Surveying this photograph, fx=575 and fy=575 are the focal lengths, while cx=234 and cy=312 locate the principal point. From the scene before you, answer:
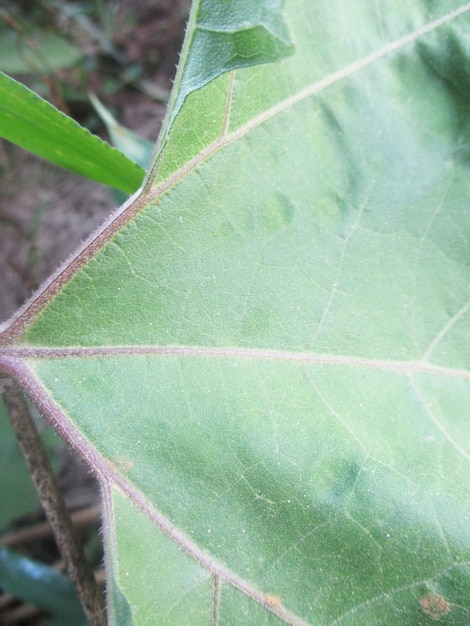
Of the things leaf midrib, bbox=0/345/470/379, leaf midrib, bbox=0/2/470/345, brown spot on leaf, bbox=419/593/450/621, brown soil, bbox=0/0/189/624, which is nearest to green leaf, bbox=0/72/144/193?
leaf midrib, bbox=0/2/470/345

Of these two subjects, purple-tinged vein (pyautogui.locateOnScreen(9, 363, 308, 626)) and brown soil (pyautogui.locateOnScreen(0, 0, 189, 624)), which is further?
brown soil (pyautogui.locateOnScreen(0, 0, 189, 624))

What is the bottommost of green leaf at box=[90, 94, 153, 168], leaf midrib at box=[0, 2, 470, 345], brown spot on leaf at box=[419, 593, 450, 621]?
brown spot on leaf at box=[419, 593, 450, 621]

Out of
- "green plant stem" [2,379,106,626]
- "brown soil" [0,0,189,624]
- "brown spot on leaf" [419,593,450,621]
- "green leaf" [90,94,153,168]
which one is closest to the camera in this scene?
"brown spot on leaf" [419,593,450,621]

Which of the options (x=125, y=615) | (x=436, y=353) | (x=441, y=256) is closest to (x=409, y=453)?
(x=436, y=353)

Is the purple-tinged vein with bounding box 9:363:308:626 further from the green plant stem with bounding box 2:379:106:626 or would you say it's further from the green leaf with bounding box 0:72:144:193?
the green leaf with bounding box 0:72:144:193

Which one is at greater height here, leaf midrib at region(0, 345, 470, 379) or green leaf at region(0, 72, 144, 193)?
green leaf at region(0, 72, 144, 193)

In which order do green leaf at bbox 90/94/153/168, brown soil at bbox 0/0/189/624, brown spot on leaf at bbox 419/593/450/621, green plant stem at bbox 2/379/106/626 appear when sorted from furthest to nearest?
brown soil at bbox 0/0/189/624 < green leaf at bbox 90/94/153/168 < green plant stem at bbox 2/379/106/626 < brown spot on leaf at bbox 419/593/450/621

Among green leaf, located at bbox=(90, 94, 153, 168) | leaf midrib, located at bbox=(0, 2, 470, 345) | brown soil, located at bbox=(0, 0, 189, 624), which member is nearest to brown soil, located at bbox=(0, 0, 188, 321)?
brown soil, located at bbox=(0, 0, 189, 624)

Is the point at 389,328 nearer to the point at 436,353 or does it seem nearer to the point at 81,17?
the point at 436,353
